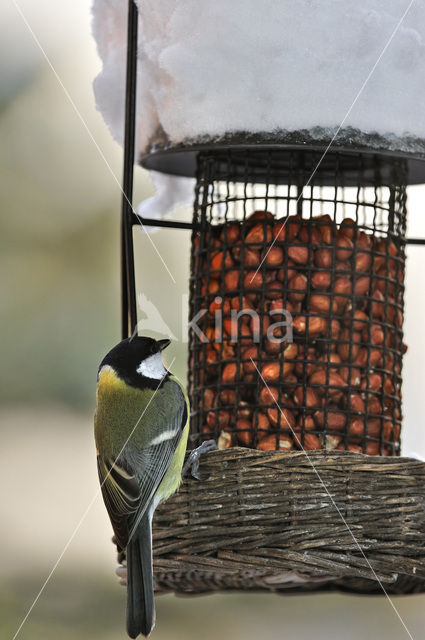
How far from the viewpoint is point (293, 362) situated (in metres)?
3.04

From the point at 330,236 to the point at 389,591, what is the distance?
0.89m

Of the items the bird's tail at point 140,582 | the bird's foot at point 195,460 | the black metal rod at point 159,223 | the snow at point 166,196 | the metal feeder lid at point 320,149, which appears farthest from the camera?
the snow at point 166,196

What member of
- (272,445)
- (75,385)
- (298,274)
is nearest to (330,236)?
(298,274)

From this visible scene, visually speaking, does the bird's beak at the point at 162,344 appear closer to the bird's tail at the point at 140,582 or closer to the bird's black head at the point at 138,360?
the bird's black head at the point at 138,360

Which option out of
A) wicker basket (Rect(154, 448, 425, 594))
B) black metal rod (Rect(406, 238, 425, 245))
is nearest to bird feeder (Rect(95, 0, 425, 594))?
wicker basket (Rect(154, 448, 425, 594))

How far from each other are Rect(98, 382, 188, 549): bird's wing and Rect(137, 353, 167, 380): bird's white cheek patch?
11 cm

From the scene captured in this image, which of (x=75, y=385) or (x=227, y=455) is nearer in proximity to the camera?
(x=227, y=455)

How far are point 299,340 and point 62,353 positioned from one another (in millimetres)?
1596

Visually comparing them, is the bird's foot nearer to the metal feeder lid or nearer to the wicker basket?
the wicker basket

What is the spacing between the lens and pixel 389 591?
2.95 m

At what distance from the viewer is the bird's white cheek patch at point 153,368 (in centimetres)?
300

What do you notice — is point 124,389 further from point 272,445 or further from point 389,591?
point 389,591

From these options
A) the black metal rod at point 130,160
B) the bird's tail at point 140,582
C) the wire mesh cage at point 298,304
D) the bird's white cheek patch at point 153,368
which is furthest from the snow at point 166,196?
the bird's tail at point 140,582

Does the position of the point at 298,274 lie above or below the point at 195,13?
below
